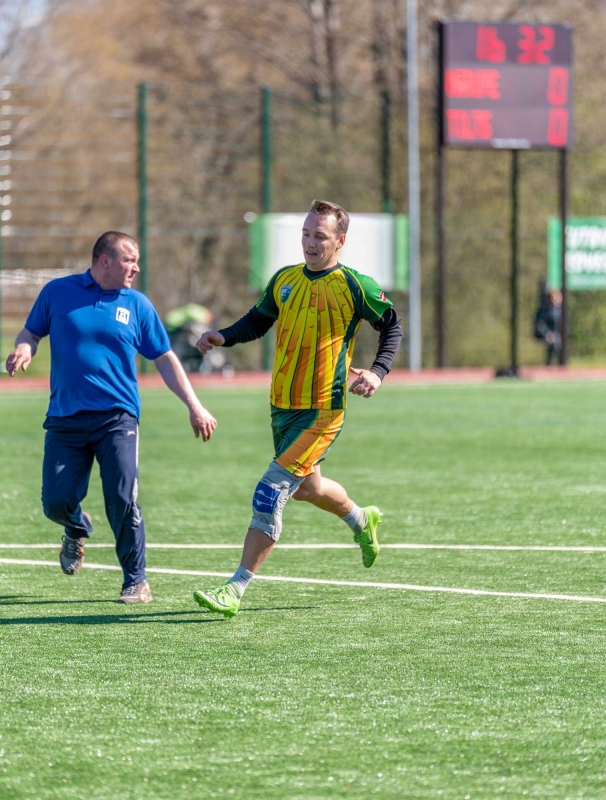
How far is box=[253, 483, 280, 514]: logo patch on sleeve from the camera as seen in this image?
21.7 ft

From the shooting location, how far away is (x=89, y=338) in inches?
272

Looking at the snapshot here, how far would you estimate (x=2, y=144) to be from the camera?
27641 millimetres

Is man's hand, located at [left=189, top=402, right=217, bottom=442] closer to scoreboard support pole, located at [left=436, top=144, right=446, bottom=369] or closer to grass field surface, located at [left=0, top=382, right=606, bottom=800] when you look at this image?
grass field surface, located at [left=0, top=382, right=606, bottom=800]

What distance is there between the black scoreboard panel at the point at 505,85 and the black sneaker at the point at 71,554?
20004 mm

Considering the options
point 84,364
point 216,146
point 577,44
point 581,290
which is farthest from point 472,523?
point 577,44

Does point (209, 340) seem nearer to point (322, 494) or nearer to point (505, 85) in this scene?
point (322, 494)

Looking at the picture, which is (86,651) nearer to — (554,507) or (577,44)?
(554,507)

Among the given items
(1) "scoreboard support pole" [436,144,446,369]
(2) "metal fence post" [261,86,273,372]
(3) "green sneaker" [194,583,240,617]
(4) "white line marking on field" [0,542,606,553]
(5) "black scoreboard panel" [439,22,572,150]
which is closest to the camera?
(3) "green sneaker" [194,583,240,617]

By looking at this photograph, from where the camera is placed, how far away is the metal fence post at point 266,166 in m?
28.6

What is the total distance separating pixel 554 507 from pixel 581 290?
21.6 m

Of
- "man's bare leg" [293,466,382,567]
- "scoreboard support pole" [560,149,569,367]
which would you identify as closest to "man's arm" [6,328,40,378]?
"man's bare leg" [293,466,382,567]

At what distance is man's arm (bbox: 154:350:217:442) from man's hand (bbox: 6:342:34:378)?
629 mm

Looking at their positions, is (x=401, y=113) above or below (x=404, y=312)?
above

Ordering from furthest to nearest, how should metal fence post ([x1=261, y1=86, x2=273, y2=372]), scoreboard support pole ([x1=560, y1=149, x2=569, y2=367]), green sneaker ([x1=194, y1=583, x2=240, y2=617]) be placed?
metal fence post ([x1=261, y1=86, x2=273, y2=372]) < scoreboard support pole ([x1=560, y1=149, x2=569, y2=367]) < green sneaker ([x1=194, y1=583, x2=240, y2=617])
